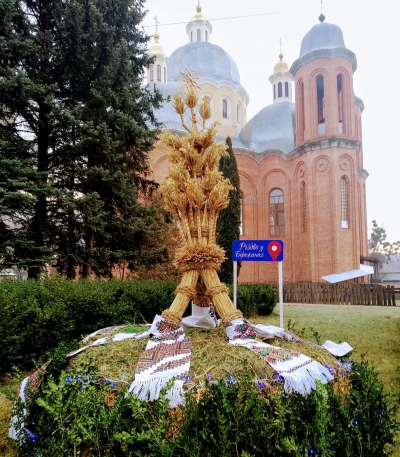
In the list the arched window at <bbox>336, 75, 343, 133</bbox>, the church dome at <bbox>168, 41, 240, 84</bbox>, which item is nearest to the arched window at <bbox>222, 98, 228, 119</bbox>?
the church dome at <bbox>168, 41, 240, 84</bbox>

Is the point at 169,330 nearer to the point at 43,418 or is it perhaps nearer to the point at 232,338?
the point at 232,338

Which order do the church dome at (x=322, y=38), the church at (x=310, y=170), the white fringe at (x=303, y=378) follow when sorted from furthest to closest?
the church dome at (x=322, y=38) < the church at (x=310, y=170) < the white fringe at (x=303, y=378)

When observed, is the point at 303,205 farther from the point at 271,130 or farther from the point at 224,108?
the point at 224,108

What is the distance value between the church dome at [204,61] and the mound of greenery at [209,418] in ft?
109

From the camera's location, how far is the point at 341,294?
18.4 meters

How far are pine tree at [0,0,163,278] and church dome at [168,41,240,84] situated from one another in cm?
2259

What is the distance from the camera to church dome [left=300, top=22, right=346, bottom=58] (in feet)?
85.8

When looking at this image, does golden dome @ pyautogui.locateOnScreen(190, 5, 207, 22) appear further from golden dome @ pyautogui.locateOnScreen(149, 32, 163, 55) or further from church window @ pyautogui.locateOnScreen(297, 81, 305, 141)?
church window @ pyautogui.locateOnScreen(297, 81, 305, 141)

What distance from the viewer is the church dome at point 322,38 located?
26141 mm

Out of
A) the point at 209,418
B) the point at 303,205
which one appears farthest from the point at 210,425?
the point at 303,205

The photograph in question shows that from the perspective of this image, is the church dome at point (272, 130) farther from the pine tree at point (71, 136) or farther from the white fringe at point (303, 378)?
the white fringe at point (303, 378)

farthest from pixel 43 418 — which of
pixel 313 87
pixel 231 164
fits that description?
pixel 313 87

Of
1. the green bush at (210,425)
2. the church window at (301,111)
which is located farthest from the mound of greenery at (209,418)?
the church window at (301,111)

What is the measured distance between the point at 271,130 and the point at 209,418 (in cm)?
2980
